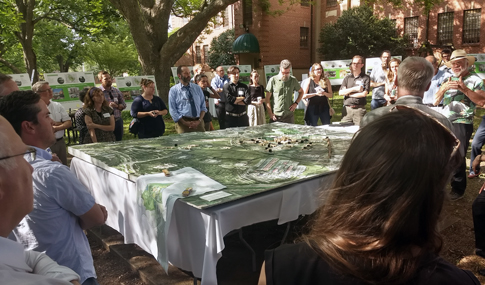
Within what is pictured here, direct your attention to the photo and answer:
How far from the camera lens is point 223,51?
27938 mm

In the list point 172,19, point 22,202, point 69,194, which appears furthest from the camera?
point 172,19

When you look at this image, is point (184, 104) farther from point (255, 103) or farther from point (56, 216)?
point (56, 216)

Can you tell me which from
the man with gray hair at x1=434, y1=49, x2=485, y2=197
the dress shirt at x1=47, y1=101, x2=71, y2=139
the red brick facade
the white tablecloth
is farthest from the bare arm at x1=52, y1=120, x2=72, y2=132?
the red brick facade

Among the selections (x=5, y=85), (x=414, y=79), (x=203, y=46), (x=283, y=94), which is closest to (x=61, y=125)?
(x=5, y=85)

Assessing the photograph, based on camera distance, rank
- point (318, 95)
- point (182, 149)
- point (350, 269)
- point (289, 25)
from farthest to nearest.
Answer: point (289, 25)
point (318, 95)
point (182, 149)
point (350, 269)

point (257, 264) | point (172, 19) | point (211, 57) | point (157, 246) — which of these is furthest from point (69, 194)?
point (172, 19)

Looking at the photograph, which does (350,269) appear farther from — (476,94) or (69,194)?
(476,94)

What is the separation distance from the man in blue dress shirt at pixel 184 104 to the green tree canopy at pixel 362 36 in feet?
61.3

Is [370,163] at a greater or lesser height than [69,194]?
greater

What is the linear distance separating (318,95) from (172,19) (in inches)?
1484

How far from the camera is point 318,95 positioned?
7289 mm

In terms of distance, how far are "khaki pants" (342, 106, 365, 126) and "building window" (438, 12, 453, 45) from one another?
66.4ft

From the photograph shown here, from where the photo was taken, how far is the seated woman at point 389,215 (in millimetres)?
911

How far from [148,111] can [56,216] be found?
433 centimetres
